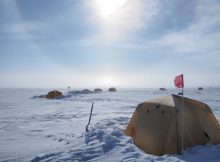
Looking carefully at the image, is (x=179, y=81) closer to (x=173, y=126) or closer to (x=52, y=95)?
(x=173, y=126)

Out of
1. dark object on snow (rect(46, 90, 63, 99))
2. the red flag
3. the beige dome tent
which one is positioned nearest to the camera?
the beige dome tent

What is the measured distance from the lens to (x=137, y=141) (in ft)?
35.2

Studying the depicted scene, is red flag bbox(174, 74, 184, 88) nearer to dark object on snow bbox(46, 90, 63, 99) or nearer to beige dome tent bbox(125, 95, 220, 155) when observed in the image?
beige dome tent bbox(125, 95, 220, 155)

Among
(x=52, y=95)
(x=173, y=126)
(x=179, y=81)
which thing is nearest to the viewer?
(x=173, y=126)

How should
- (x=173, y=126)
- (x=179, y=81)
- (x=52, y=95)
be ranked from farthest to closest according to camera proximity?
(x=52, y=95) < (x=179, y=81) < (x=173, y=126)

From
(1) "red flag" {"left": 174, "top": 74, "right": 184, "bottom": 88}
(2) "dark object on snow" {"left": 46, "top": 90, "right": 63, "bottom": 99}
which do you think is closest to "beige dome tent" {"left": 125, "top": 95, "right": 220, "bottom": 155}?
(1) "red flag" {"left": 174, "top": 74, "right": 184, "bottom": 88}

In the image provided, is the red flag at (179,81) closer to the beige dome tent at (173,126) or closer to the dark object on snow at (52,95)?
the beige dome tent at (173,126)

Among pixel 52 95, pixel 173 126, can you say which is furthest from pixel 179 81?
pixel 52 95

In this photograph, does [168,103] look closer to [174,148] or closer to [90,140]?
[174,148]

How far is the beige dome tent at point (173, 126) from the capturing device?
31.3 ft

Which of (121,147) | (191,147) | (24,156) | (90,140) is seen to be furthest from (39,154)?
(191,147)

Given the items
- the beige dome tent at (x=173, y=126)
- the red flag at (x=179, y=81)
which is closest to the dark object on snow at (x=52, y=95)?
the beige dome tent at (x=173, y=126)

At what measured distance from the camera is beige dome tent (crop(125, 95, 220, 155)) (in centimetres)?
955

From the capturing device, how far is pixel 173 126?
9570 millimetres
